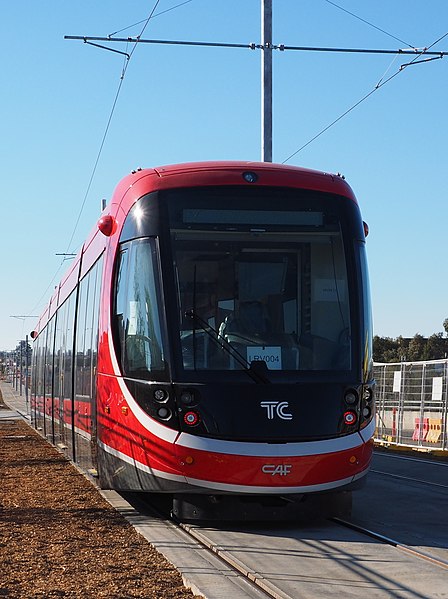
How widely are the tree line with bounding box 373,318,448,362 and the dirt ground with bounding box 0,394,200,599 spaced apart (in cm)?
6167

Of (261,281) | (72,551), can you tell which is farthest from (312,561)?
(261,281)

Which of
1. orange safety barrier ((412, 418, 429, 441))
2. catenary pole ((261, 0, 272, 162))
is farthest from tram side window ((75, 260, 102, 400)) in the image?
orange safety barrier ((412, 418, 429, 441))

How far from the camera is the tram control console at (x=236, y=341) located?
32.8ft

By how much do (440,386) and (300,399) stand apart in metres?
14.5

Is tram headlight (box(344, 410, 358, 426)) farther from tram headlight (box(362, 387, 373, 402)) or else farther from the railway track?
the railway track

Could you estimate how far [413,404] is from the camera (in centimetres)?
2644

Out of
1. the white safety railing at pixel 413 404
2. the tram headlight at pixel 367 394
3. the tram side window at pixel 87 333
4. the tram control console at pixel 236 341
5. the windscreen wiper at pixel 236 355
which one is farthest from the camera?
the white safety railing at pixel 413 404

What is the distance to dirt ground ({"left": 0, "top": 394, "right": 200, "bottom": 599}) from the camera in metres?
7.48

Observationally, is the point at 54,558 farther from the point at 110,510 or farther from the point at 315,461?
the point at 110,510

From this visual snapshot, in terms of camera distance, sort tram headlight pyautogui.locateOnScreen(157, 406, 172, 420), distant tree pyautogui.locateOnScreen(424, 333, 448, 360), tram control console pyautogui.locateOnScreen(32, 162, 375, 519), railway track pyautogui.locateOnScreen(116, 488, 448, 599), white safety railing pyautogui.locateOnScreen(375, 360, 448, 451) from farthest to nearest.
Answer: distant tree pyautogui.locateOnScreen(424, 333, 448, 360), white safety railing pyautogui.locateOnScreen(375, 360, 448, 451), tram headlight pyautogui.locateOnScreen(157, 406, 172, 420), tram control console pyautogui.locateOnScreen(32, 162, 375, 519), railway track pyautogui.locateOnScreen(116, 488, 448, 599)

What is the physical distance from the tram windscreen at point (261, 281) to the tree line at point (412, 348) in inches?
2489

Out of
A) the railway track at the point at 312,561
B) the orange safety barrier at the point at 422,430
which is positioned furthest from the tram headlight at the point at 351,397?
the orange safety barrier at the point at 422,430

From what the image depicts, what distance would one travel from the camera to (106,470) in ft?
37.8

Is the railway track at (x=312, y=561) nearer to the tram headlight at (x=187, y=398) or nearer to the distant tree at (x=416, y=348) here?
the tram headlight at (x=187, y=398)
